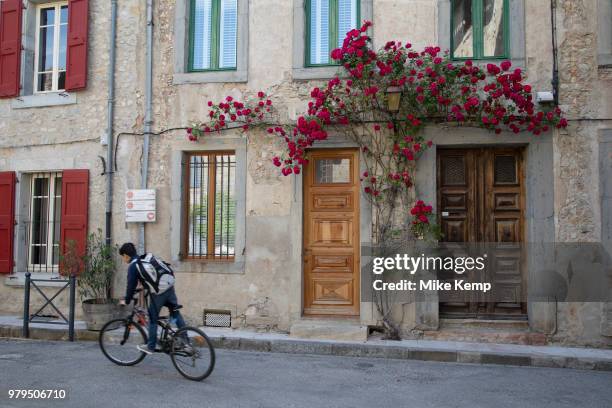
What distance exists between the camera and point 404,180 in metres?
7.84

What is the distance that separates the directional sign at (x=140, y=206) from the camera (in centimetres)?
869

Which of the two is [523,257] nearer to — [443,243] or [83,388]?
[443,243]

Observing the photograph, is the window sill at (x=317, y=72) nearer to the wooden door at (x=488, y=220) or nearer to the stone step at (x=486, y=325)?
the wooden door at (x=488, y=220)

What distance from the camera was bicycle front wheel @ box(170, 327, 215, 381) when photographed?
568 centimetres

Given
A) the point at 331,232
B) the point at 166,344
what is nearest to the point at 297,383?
the point at 166,344

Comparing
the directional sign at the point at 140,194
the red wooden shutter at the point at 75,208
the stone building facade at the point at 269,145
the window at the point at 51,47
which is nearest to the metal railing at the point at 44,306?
the red wooden shutter at the point at 75,208

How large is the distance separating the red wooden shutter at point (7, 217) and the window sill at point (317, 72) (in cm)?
505

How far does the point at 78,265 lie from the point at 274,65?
13.9ft

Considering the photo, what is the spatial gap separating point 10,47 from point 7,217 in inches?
112

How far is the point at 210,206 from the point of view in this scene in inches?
346

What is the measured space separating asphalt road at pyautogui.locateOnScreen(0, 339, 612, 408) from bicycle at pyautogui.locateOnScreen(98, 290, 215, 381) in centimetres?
12

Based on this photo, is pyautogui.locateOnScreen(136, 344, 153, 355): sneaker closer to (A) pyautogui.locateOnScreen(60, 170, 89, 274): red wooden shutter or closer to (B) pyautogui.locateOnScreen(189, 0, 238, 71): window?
(A) pyautogui.locateOnScreen(60, 170, 89, 274): red wooden shutter

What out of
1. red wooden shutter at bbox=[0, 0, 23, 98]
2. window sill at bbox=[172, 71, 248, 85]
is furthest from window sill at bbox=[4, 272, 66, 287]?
window sill at bbox=[172, 71, 248, 85]

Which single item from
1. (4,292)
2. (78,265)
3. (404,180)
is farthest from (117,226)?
(404,180)
